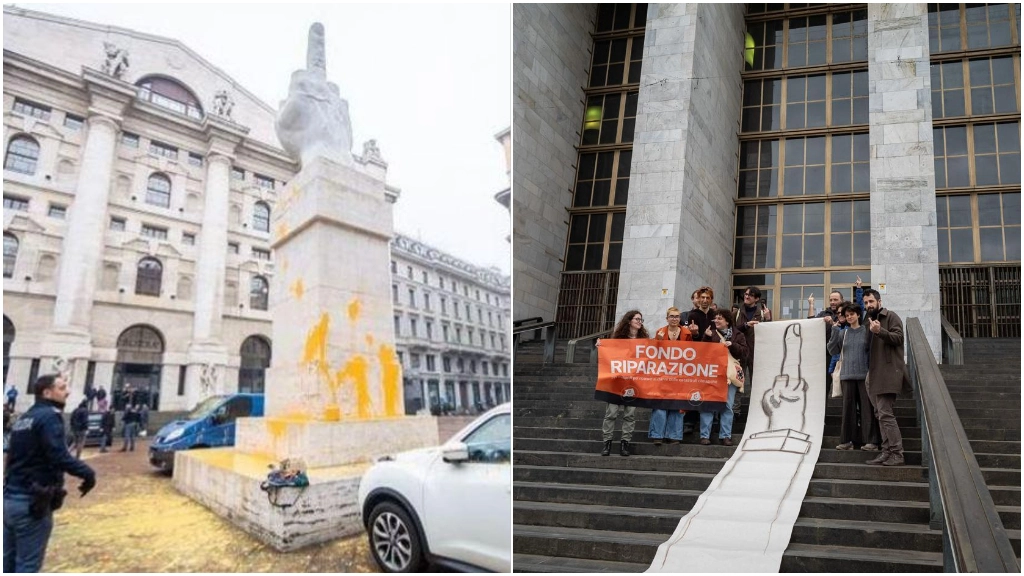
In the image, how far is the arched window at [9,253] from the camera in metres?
4.75

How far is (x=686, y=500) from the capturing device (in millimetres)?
6391

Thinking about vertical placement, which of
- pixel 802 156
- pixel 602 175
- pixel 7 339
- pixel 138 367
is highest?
pixel 802 156

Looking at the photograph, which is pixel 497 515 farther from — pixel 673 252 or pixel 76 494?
pixel 673 252

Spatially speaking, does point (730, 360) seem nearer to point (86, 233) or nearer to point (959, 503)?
point (959, 503)

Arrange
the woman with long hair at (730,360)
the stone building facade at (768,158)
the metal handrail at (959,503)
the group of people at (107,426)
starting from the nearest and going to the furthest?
1. the metal handrail at (959,503)
2. the group of people at (107,426)
3. the woman with long hair at (730,360)
4. the stone building facade at (768,158)

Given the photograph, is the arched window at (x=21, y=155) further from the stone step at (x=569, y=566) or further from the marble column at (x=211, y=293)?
the stone step at (x=569, y=566)

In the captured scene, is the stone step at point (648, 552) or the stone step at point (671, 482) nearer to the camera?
the stone step at point (648, 552)

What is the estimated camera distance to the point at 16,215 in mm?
4867

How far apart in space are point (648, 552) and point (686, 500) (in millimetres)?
1000

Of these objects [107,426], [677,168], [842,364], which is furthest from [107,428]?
[677,168]

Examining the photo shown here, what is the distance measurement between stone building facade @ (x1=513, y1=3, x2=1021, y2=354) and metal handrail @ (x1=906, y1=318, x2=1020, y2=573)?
8864mm

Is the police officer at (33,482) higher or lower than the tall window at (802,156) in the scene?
lower

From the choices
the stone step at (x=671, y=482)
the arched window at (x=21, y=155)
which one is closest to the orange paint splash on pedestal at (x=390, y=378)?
the stone step at (x=671, y=482)

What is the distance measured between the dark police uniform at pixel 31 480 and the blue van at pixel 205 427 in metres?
0.60
